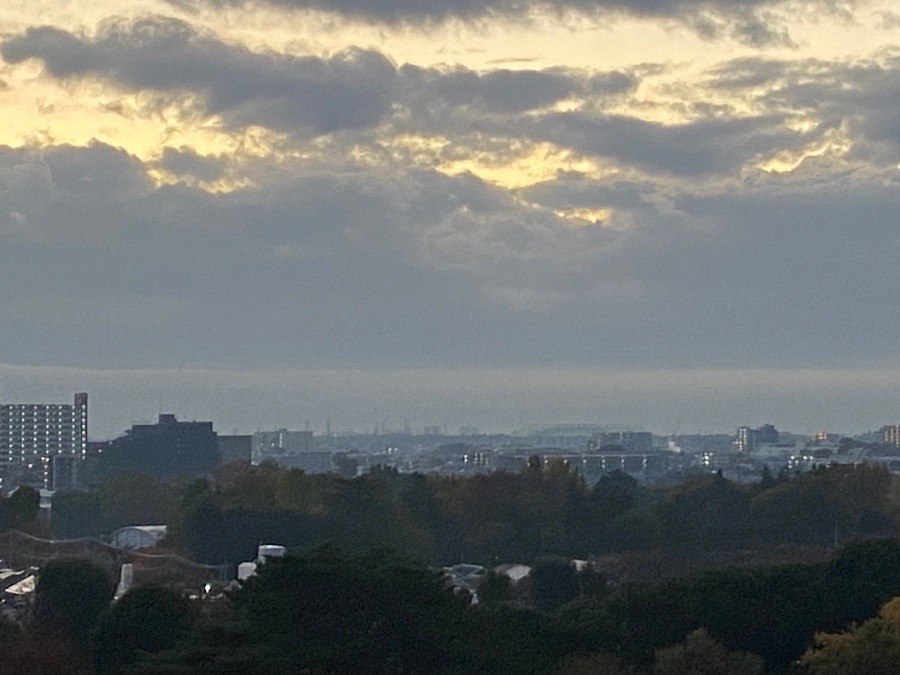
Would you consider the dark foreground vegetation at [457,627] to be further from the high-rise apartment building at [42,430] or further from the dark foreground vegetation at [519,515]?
the high-rise apartment building at [42,430]

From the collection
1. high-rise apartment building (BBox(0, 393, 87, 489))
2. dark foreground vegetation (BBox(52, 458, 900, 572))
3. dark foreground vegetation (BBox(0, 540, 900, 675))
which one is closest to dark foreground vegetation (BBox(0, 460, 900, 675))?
dark foreground vegetation (BBox(0, 540, 900, 675))

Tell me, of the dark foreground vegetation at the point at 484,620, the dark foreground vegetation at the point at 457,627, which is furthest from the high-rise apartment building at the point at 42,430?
the dark foreground vegetation at the point at 457,627

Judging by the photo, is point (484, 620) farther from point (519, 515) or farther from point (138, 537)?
point (138, 537)

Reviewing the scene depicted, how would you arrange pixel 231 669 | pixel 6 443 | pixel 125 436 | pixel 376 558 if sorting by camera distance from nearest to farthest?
pixel 231 669 → pixel 376 558 → pixel 125 436 → pixel 6 443

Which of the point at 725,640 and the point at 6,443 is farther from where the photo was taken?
the point at 6,443

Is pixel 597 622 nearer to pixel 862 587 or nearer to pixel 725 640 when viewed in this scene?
pixel 725 640

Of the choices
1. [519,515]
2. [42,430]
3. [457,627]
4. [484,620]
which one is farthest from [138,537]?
[42,430]

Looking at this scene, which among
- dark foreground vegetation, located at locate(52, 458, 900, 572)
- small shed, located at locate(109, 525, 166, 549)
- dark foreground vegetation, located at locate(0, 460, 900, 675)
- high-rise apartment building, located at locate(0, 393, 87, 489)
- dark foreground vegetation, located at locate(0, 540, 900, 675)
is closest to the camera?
dark foreground vegetation, located at locate(0, 540, 900, 675)

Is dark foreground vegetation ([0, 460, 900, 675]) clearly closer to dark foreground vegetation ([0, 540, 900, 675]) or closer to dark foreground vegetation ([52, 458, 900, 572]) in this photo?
dark foreground vegetation ([0, 540, 900, 675])

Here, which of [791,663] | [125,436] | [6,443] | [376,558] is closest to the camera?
[376,558]

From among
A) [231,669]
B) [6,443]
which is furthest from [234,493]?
[6,443]

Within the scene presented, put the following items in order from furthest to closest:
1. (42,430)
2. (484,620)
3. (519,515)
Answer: (42,430) < (519,515) < (484,620)
